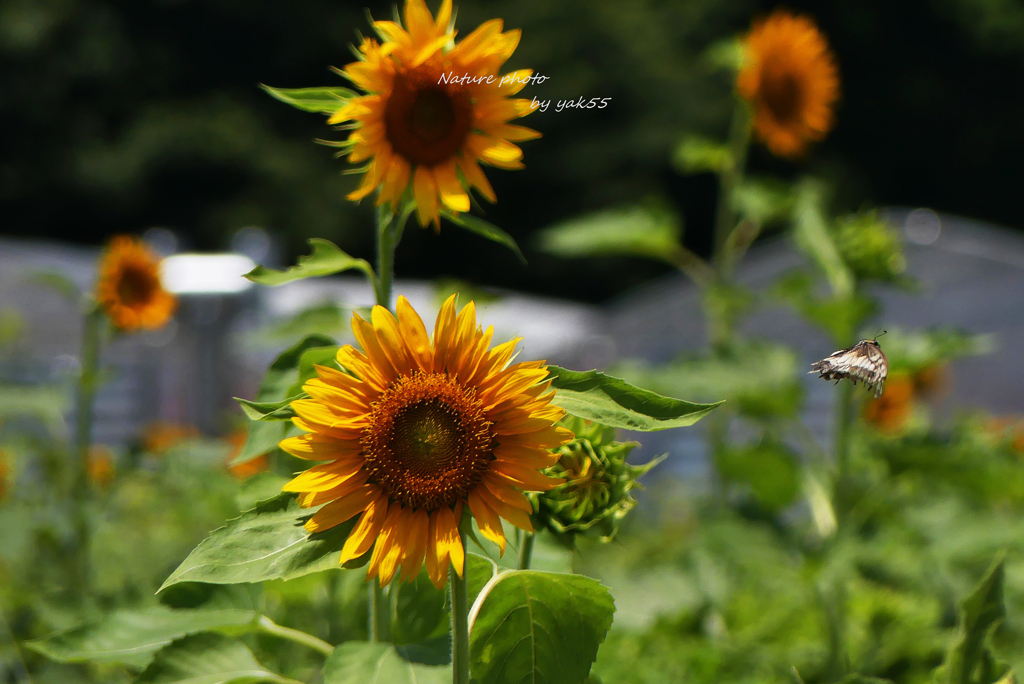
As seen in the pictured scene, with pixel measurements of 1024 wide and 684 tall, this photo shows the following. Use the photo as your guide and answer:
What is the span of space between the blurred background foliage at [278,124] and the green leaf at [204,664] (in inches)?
352

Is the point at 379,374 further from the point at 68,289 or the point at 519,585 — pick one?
the point at 68,289

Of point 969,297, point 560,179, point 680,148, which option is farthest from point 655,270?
point 680,148

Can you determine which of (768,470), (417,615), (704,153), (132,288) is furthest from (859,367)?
(132,288)

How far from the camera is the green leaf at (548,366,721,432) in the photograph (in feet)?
1.64

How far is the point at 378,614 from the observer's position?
648 mm

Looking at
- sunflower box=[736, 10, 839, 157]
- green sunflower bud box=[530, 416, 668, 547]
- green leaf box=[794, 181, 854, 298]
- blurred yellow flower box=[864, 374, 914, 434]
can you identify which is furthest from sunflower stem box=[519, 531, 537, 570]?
blurred yellow flower box=[864, 374, 914, 434]

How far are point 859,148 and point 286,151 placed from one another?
765 cm

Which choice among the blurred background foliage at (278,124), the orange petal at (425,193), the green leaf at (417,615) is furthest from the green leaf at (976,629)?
the blurred background foliage at (278,124)

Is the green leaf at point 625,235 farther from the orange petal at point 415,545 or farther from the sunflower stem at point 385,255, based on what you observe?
the orange petal at point 415,545

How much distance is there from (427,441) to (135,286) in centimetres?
138

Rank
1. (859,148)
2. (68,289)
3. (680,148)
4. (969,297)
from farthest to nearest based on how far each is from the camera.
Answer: (859,148) → (969,297) → (680,148) → (68,289)

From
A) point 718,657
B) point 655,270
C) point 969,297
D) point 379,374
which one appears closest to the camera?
point 379,374

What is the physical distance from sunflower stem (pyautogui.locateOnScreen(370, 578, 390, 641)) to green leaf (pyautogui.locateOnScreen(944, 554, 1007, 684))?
0.44 metres

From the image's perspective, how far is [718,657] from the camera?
1.23m
